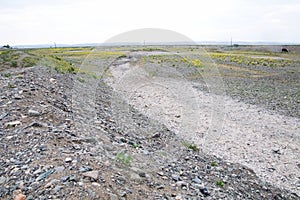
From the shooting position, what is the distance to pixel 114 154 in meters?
10.2

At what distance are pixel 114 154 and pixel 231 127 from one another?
1085 centimetres

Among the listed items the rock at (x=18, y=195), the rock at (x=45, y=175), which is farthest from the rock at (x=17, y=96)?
the rock at (x=18, y=195)

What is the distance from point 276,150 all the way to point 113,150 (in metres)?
8.99

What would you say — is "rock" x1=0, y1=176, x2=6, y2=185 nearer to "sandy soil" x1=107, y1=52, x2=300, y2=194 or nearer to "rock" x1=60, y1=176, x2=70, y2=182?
"rock" x1=60, y1=176, x2=70, y2=182

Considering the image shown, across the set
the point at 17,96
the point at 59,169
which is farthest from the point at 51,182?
the point at 17,96

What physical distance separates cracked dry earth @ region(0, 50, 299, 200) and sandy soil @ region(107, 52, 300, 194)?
0.29ft

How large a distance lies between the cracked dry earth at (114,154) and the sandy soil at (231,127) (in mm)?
89

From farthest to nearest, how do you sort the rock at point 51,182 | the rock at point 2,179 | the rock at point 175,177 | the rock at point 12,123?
1. the rock at point 12,123
2. the rock at point 175,177
3. the rock at point 2,179
4. the rock at point 51,182

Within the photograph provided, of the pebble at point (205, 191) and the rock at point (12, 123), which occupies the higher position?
the rock at point (12, 123)

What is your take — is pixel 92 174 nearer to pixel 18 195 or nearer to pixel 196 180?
pixel 18 195

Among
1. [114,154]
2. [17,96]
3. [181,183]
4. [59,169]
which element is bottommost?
[181,183]

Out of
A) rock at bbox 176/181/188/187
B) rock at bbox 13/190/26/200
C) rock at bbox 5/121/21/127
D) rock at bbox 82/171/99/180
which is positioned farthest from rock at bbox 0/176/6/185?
rock at bbox 176/181/188/187

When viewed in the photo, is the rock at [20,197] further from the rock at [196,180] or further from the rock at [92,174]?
the rock at [196,180]

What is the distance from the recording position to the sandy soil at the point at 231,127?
13.5 metres
